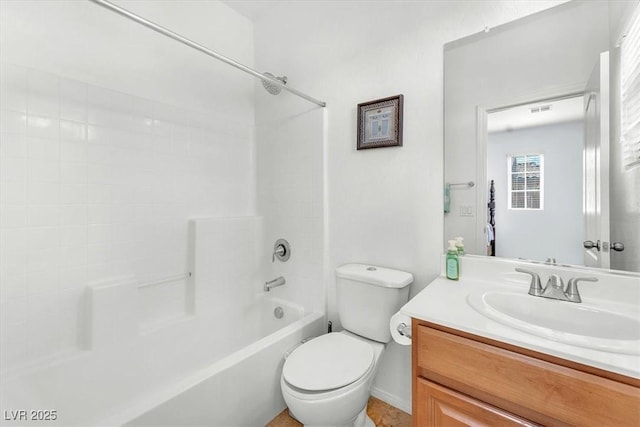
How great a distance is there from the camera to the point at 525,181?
116 cm

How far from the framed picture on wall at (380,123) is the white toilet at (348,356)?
0.71 meters

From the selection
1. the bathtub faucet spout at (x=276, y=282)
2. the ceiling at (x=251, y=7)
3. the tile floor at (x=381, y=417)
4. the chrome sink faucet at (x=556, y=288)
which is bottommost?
the tile floor at (x=381, y=417)

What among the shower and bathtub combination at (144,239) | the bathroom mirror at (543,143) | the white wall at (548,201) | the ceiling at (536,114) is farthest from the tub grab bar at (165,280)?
the ceiling at (536,114)

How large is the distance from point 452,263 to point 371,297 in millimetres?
427

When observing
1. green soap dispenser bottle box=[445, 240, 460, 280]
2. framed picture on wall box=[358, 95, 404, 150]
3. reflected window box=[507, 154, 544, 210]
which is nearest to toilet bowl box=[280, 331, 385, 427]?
green soap dispenser bottle box=[445, 240, 460, 280]

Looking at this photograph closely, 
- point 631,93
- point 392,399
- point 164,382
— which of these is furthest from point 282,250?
point 631,93

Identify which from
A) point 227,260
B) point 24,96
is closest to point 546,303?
point 227,260

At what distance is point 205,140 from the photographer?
195 cm

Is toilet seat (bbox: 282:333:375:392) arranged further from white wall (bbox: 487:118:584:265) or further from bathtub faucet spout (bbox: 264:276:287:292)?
white wall (bbox: 487:118:584:265)

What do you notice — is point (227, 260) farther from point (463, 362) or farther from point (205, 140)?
point (463, 362)

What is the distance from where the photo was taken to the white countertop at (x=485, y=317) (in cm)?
65

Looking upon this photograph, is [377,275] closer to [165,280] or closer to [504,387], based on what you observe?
[504,387]

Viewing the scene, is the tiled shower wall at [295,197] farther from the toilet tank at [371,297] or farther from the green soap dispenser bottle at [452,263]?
the green soap dispenser bottle at [452,263]

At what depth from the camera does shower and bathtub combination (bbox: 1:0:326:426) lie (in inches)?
47.5
